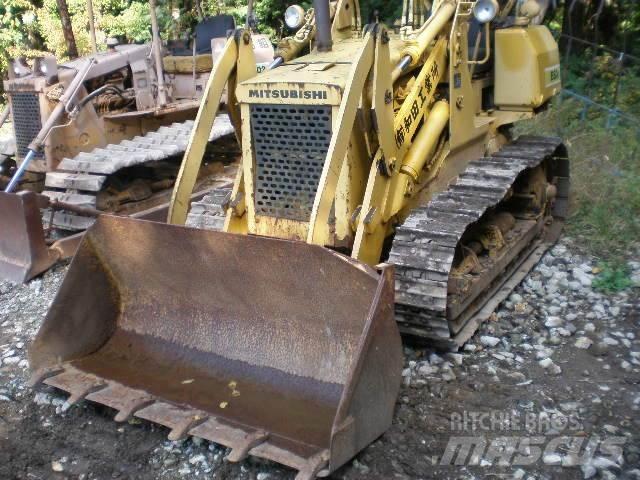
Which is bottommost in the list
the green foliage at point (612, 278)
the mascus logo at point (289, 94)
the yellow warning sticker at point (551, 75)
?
the green foliage at point (612, 278)

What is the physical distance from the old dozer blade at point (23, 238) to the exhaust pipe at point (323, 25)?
2.64 meters

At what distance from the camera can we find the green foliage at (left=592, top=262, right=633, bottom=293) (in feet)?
16.0

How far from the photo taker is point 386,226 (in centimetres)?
425

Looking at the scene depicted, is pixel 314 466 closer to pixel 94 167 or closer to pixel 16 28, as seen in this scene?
pixel 94 167

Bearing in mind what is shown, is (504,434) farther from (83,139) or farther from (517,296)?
(83,139)

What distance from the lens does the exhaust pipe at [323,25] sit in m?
4.04

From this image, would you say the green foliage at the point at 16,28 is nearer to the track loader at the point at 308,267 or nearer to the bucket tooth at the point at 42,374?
the track loader at the point at 308,267

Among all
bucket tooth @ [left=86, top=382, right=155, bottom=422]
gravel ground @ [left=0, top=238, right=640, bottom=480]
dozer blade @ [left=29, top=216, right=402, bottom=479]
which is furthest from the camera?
bucket tooth @ [left=86, top=382, right=155, bottom=422]

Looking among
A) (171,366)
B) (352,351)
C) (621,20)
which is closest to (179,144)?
(171,366)

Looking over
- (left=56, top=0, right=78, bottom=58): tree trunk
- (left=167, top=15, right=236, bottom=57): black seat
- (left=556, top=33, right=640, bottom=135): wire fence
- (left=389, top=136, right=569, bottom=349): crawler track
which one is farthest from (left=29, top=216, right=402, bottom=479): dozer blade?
(left=56, top=0, right=78, bottom=58): tree trunk

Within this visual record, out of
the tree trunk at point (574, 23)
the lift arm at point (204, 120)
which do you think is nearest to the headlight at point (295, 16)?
the lift arm at point (204, 120)

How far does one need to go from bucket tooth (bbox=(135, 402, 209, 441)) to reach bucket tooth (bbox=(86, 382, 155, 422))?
0.14 feet

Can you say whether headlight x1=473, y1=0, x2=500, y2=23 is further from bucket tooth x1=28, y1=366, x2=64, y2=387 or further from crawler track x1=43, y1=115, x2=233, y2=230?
bucket tooth x1=28, y1=366, x2=64, y2=387

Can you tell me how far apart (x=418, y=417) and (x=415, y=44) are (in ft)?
7.45
